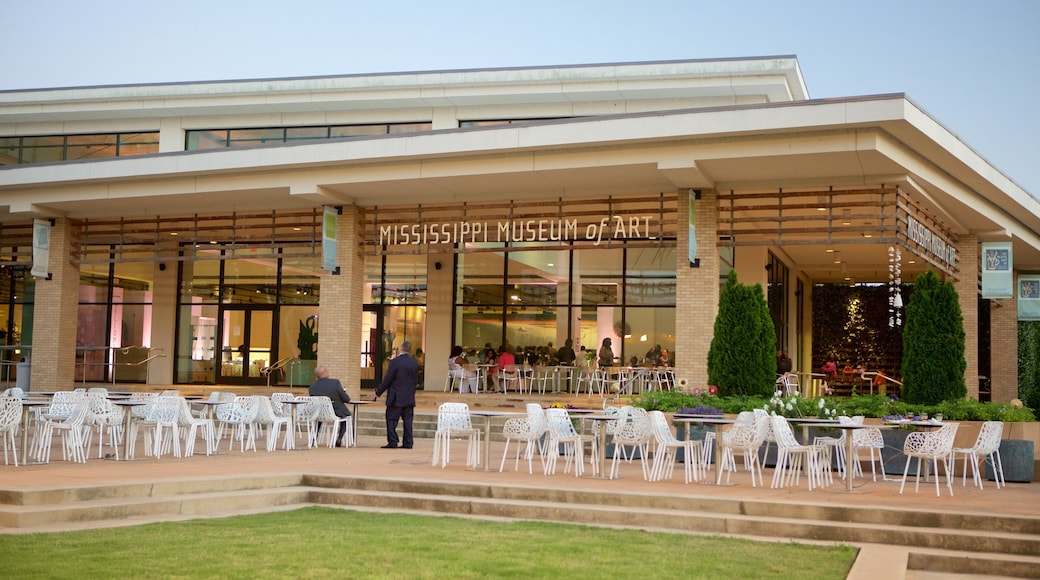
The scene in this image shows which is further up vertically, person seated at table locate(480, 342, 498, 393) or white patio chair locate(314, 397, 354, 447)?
person seated at table locate(480, 342, 498, 393)

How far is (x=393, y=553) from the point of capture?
7941 millimetres

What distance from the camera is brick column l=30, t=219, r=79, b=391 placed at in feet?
76.7

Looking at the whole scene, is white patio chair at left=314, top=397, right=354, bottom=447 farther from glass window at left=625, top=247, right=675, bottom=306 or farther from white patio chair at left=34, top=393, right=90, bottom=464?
glass window at left=625, top=247, right=675, bottom=306

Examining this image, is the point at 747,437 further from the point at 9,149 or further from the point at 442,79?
the point at 9,149

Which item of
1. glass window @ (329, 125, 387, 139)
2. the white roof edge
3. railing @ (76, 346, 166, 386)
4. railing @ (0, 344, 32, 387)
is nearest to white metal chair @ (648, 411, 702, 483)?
the white roof edge

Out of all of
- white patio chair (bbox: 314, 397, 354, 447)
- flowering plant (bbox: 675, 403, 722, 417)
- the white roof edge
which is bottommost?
white patio chair (bbox: 314, 397, 354, 447)

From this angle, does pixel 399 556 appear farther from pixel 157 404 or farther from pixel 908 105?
pixel 908 105

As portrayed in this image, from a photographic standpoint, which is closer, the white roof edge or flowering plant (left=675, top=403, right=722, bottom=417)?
flowering plant (left=675, top=403, right=722, bottom=417)

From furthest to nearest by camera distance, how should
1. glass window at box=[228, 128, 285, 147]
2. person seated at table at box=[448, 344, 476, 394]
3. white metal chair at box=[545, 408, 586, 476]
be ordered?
glass window at box=[228, 128, 285, 147] < person seated at table at box=[448, 344, 476, 394] < white metal chair at box=[545, 408, 586, 476]

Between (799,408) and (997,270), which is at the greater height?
(997,270)

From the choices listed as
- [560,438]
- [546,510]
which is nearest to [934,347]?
[560,438]

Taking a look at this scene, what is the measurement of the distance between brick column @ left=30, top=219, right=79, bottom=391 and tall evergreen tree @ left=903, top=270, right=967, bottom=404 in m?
17.8

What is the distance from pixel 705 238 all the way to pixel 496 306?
25.5 ft

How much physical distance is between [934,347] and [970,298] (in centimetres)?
761
